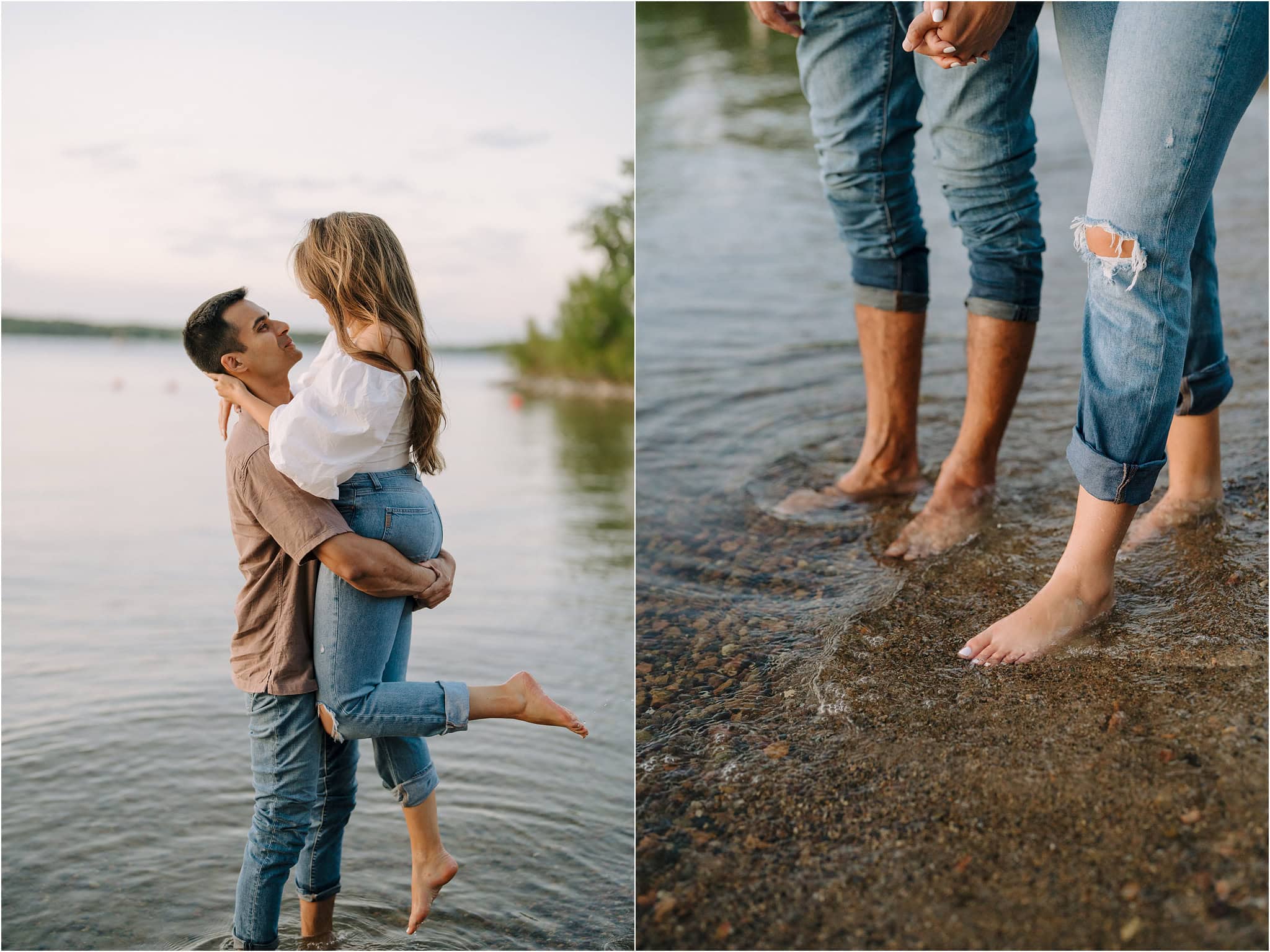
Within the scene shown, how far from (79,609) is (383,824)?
84.3 inches

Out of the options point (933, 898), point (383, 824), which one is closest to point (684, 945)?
point (933, 898)

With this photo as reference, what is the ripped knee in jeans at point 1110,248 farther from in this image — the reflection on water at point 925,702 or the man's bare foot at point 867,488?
the man's bare foot at point 867,488

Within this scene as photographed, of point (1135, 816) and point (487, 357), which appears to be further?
point (487, 357)

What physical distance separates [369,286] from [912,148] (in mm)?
1367

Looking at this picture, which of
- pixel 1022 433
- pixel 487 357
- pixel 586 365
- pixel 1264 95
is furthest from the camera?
pixel 487 357

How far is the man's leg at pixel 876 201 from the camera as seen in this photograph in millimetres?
2365

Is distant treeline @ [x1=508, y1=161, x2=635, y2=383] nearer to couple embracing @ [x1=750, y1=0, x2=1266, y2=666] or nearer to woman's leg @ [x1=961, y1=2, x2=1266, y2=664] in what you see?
couple embracing @ [x1=750, y1=0, x2=1266, y2=666]

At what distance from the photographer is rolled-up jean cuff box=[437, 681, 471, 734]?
1790 mm

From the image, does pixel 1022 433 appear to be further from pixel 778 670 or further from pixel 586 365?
pixel 586 365

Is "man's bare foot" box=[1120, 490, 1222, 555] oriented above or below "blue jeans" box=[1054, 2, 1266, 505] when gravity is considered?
below

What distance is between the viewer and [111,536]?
5.16 m

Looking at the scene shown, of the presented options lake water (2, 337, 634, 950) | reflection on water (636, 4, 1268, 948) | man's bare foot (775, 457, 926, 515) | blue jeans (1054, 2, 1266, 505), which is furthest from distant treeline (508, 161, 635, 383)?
blue jeans (1054, 2, 1266, 505)

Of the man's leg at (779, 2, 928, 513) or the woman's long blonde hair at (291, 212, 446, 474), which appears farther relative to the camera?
Result: the man's leg at (779, 2, 928, 513)

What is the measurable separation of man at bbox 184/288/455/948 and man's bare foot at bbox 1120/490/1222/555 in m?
1.45
